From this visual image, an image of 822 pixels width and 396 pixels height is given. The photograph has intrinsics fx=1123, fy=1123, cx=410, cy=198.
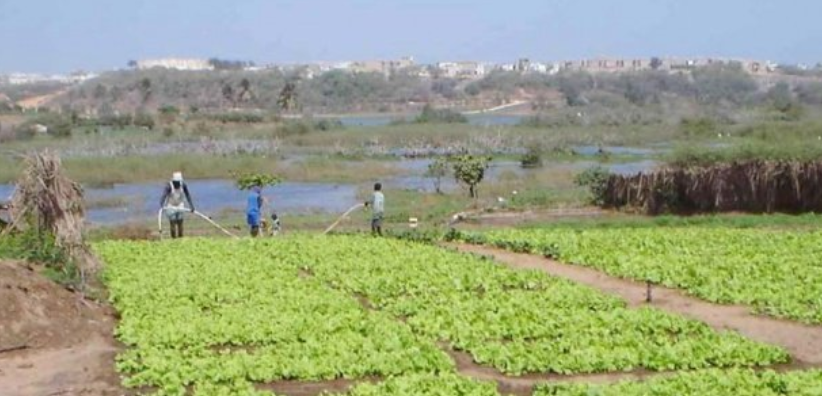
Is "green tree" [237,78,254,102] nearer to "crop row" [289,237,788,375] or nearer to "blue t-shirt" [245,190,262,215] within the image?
"blue t-shirt" [245,190,262,215]

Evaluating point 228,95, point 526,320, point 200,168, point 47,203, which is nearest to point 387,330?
point 526,320

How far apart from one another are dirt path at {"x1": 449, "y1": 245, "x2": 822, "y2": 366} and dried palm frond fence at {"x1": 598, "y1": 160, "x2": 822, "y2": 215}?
1355 cm

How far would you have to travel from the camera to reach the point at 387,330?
15758 mm

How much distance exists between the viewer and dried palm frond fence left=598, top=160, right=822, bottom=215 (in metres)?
34.1

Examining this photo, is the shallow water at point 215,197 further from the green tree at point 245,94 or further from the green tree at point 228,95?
the green tree at point 245,94

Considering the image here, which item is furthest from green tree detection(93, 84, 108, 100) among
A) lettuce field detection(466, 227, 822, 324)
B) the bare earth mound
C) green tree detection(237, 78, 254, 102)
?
the bare earth mound

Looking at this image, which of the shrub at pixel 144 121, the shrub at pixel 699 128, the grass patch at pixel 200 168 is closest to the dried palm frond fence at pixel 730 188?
the grass patch at pixel 200 168

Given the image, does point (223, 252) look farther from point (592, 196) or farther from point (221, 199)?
point (221, 199)

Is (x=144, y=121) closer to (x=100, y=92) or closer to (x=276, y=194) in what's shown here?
(x=276, y=194)

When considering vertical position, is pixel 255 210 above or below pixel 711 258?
above

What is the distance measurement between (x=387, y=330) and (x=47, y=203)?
27.2 feet

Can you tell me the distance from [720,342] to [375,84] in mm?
181120

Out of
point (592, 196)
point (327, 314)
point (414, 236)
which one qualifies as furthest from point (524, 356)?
point (592, 196)

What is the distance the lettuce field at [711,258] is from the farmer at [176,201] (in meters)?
6.98
